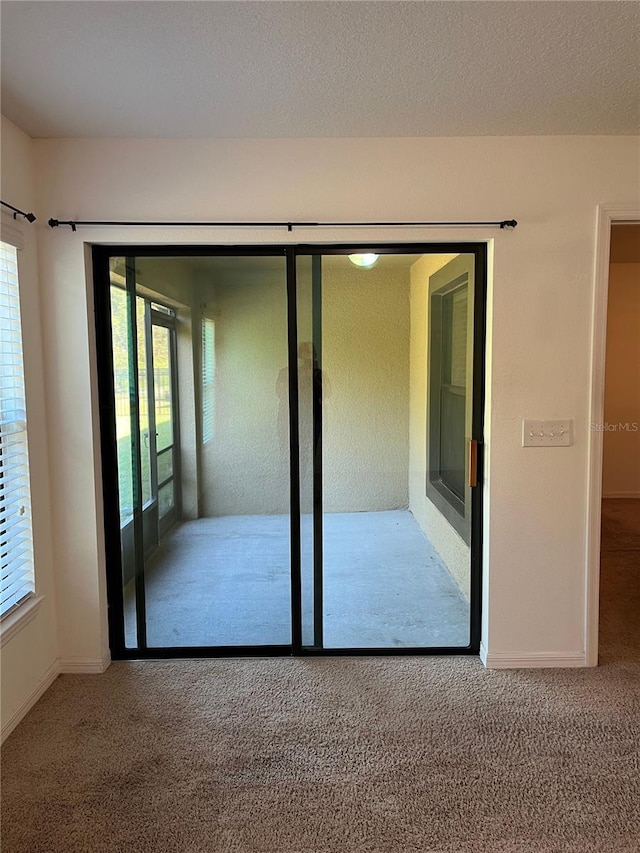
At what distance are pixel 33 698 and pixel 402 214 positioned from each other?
108 inches

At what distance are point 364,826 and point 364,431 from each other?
1598 mm

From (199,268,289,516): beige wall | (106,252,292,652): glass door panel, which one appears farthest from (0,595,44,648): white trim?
(199,268,289,516): beige wall

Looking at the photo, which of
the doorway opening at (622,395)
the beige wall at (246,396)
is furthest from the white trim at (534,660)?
the doorway opening at (622,395)

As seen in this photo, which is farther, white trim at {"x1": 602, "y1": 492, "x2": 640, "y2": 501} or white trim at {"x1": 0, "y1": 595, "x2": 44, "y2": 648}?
white trim at {"x1": 602, "y1": 492, "x2": 640, "y2": 501}

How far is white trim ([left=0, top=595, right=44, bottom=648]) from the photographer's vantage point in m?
2.12

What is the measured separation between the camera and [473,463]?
8.51 feet

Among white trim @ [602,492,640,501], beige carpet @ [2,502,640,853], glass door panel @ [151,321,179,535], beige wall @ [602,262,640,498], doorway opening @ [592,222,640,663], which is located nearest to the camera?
beige carpet @ [2,502,640,853]

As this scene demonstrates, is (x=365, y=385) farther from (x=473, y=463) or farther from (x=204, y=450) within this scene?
(x=204, y=450)

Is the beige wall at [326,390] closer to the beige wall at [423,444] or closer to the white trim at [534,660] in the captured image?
the beige wall at [423,444]

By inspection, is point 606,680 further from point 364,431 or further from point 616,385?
point 616,385

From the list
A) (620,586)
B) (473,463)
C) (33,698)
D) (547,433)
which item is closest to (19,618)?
(33,698)

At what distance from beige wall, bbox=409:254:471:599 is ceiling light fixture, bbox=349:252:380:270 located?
0.20m

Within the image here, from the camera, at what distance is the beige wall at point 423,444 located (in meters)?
2.57

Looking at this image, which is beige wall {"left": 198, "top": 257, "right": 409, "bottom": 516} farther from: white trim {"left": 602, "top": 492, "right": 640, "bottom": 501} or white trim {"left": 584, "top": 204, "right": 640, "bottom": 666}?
white trim {"left": 602, "top": 492, "right": 640, "bottom": 501}
